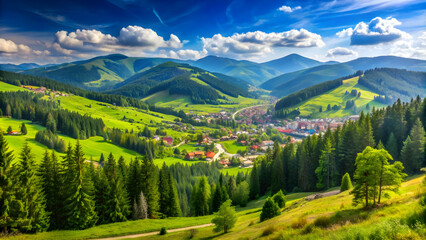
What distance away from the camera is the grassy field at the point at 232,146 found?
166 meters

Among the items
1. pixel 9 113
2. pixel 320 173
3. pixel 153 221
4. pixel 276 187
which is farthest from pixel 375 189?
pixel 9 113

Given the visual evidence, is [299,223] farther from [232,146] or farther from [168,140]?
[168,140]

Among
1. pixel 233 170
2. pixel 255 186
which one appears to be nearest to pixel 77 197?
pixel 255 186

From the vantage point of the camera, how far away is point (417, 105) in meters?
67.3

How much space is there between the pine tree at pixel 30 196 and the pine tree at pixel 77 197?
3341 millimetres

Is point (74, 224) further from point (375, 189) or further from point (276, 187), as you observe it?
point (276, 187)

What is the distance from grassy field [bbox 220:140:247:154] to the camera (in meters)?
166

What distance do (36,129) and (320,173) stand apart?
153 metres

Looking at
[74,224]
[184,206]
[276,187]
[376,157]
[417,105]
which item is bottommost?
[184,206]

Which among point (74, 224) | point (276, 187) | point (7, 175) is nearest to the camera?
point (7, 175)

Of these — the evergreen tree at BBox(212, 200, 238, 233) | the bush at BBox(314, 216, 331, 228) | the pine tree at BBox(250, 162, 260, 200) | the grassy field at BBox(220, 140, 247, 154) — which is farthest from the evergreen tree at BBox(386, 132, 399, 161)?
the grassy field at BBox(220, 140, 247, 154)

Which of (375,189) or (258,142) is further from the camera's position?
(258,142)

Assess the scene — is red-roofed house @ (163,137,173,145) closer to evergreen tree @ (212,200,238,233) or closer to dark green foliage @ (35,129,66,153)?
dark green foliage @ (35,129,66,153)

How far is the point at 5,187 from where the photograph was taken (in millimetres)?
30812
